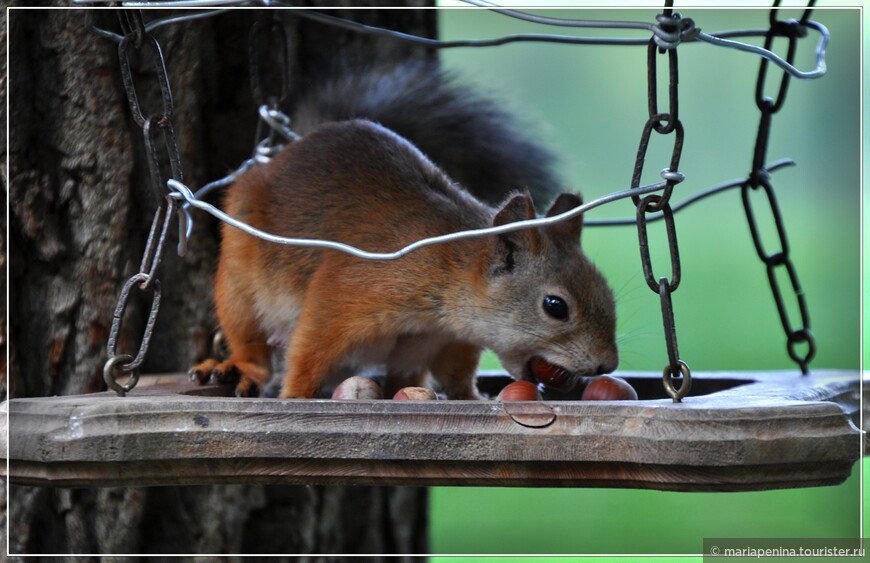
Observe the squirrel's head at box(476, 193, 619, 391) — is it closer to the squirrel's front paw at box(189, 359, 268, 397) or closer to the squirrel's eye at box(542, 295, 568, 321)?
the squirrel's eye at box(542, 295, 568, 321)

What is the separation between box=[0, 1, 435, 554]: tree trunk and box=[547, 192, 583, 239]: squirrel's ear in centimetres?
76

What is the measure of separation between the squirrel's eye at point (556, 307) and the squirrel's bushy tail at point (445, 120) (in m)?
0.51

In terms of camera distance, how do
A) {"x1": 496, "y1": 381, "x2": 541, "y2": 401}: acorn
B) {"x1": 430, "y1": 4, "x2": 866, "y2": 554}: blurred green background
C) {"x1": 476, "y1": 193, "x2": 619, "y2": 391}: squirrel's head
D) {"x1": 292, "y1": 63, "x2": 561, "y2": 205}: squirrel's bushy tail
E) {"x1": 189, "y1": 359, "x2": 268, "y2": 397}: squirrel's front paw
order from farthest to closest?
1. {"x1": 430, "y1": 4, "x2": 866, "y2": 554}: blurred green background
2. {"x1": 292, "y1": 63, "x2": 561, "y2": 205}: squirrel's bushy tail
3. {"x1": 189, "y1": 359, "x2": 268, "y2": 397}: squirrel's front paw
4. {"x1": 476, "y1": 193, "x2": 619, "y2": 391}: squirrel's head
5. {"x1": 496, "y1": 381, "x2": 541, "y2": 401}: acorn

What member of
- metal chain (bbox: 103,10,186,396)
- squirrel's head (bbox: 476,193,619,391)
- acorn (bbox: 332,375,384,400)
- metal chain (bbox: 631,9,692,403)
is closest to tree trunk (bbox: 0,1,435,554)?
metal chain (bbox: 103,10,186,396)

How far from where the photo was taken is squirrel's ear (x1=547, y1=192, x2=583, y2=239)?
5.27 ft

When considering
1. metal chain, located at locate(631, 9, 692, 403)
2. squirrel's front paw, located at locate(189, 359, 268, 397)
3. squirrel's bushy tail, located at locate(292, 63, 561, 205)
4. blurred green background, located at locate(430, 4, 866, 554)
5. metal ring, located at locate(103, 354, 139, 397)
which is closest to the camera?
metal chain, located at locate(631, 9, 692, 403)

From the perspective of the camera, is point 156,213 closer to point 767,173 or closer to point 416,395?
point 416,395

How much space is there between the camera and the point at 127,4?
1279 millimetres

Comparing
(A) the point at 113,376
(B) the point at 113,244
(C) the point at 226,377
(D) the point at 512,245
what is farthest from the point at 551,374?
(B) the point at 113,244

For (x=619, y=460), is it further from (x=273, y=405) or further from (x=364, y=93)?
(x=364, y=93)

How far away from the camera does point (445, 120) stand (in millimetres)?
2020

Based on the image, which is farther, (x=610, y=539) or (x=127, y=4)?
(x=610, y=539)

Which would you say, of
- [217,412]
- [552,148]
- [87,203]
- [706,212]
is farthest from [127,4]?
[706,212]

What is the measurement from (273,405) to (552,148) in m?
1.08
